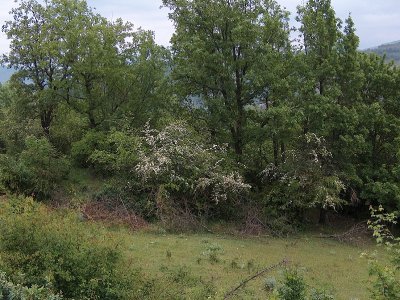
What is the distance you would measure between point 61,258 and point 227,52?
15812 millimetres

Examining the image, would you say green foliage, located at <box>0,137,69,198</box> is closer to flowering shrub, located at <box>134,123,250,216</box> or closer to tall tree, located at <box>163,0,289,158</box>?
flowering shrub, located at <box>134,123,250,216</box>

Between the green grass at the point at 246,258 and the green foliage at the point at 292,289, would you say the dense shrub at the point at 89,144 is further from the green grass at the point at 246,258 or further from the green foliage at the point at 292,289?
the green foliage at the point at 292,289

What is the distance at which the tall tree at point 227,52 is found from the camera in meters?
22.8

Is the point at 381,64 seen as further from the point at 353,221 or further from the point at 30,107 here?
the point at 30,107

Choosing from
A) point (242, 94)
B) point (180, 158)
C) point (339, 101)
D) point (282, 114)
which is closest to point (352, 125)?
point (339, 101)

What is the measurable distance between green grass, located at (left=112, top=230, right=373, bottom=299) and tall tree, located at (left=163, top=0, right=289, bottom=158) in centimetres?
654

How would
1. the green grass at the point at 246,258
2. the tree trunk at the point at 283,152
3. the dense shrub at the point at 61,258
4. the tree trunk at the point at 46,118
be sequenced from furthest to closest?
1. the tree trunk at the point at 46,118
2. the tree trunk at the point at 283,152
3. the green grass at the point at 246,258
4. the dense shrub at the point at 61,258

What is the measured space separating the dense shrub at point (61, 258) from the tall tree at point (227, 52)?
13727 mm

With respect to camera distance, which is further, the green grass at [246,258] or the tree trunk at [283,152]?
the tree trunk at [283,152]

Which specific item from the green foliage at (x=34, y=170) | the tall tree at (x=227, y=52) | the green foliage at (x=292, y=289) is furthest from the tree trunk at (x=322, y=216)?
the green foliage at (x=292, y=289)

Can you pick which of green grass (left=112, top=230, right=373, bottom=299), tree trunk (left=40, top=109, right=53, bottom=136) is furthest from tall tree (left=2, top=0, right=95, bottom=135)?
green grass (left=112, top=230, right=373, bottom=299)

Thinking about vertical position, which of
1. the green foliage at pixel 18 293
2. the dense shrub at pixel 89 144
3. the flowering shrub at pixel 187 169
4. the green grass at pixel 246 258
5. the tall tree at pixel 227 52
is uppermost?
the tall tree at pixel 227 52

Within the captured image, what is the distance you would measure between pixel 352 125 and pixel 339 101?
5.36ft

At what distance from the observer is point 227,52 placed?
23297 mm
